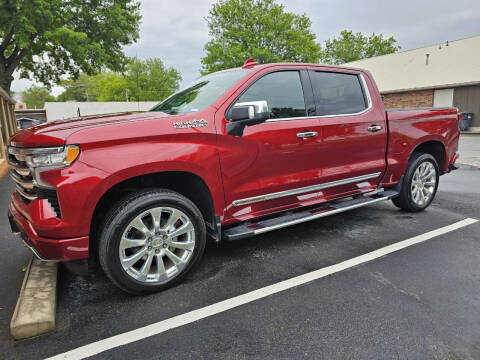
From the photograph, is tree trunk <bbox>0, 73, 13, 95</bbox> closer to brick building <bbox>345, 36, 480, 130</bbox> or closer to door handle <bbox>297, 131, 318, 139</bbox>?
door handle <bbox>297, 131, 318, 139</bbox>

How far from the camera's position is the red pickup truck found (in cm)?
245

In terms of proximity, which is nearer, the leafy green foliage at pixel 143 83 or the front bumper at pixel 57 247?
the front bumper at pixel 57 247

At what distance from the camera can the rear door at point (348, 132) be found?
3719 mm

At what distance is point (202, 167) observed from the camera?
2.89 m

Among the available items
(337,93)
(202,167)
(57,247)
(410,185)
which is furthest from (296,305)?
(410,185)

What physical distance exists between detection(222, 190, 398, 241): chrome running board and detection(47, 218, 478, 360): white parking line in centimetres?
51

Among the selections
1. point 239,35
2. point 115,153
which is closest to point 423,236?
point 115,153

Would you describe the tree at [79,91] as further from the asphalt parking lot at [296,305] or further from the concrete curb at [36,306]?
the concrete curb at [36,306]

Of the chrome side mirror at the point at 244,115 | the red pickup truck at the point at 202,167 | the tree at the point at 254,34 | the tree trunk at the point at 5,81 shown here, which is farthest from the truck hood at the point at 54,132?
the tree at the point at 254,34

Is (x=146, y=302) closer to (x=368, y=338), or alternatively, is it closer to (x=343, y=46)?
(x=368, y=338)

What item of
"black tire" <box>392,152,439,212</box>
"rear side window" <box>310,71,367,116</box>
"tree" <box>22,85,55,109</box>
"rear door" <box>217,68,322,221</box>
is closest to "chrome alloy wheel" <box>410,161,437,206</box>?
"black tire" <box>392,152,439,212</box>

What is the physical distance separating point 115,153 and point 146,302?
4.01 ft

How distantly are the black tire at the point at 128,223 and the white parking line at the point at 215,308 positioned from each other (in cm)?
41

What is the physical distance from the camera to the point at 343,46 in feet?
189
